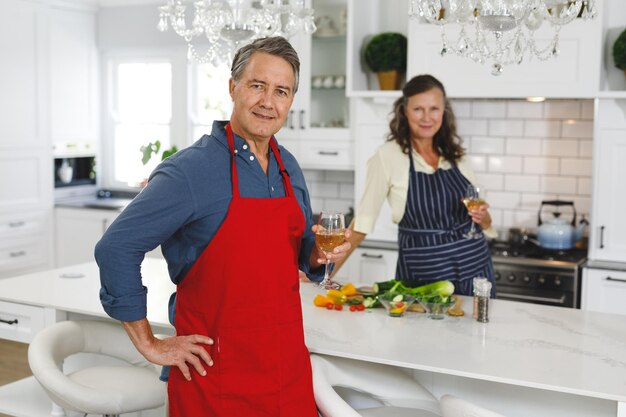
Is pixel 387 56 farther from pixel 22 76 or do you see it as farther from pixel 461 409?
pixel 461 409

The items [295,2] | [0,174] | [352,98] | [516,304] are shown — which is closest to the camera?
[516,304]

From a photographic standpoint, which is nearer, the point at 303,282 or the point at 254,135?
the point at 254,135

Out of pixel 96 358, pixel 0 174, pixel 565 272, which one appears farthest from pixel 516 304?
pixel 0 174

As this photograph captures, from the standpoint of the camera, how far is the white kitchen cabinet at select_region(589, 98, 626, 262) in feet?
14.6

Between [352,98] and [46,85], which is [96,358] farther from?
[46,85]

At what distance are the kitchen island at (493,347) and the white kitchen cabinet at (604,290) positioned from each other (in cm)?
150

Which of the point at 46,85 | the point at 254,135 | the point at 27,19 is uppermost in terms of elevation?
the point at 27,19

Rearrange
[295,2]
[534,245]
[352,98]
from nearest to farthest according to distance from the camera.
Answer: [295,2], [534,245], [352,98]

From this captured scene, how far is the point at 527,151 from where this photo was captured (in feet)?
16.7

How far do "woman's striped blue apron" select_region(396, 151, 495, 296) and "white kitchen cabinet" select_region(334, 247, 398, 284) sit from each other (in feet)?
4.64

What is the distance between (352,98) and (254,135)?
3.07 m

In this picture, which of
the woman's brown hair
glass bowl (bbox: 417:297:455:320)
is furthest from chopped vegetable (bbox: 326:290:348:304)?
the woman's brown hair

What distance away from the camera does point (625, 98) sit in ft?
14.4

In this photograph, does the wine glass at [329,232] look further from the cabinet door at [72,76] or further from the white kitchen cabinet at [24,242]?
the cabinet door at [72,76]
